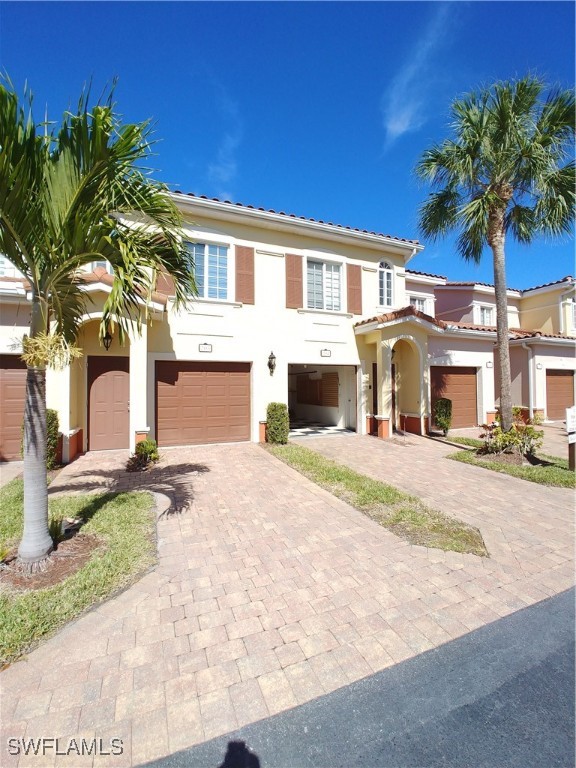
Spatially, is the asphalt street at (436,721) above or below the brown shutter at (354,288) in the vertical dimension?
below

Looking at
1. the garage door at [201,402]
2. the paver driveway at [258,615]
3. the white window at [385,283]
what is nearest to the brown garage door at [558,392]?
the white window at [385,283]

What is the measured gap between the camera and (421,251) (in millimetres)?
14320

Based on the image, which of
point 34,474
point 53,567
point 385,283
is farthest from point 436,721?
point 385,283

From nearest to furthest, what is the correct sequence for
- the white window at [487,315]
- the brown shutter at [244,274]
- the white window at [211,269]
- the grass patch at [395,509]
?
the grass patch at [395,509]
the white window at [211,269]
the brown shutter at [244,274]
the white window at [487,315]

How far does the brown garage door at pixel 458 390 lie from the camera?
1435 centimetres

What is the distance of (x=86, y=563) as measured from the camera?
13.3 ft

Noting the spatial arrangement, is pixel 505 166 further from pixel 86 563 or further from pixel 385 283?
pixel 86 563

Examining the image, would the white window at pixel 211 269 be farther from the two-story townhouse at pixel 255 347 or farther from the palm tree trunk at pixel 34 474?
the palm tree trunk at pixel 34 474

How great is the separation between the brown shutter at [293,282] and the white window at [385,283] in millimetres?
3570

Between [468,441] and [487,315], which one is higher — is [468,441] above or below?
below

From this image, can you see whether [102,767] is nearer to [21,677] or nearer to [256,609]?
[21,677]

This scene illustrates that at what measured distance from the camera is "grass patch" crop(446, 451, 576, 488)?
295 inches

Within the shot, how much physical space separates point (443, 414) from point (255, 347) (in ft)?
23.9

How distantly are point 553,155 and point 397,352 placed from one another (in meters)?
7.38
